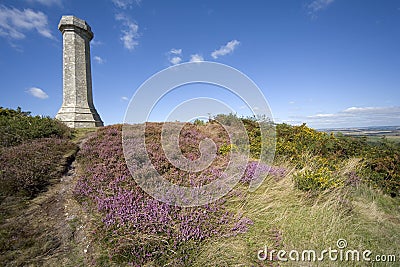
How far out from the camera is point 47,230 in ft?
10.7

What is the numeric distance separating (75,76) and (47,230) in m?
14.2

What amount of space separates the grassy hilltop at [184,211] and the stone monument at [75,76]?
27.1 feet

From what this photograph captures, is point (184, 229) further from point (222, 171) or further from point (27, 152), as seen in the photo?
point (27, 152)

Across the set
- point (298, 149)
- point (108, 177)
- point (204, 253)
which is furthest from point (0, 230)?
point (298, 149)

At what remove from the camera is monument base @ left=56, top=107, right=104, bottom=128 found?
45.5ft

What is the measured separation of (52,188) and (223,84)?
15.8ft

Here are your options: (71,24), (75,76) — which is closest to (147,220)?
(75,76)

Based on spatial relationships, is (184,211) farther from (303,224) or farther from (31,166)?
(31,166)

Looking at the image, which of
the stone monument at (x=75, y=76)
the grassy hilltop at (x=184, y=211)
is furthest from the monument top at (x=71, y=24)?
the grassy hilltop at (x=184, y=211)

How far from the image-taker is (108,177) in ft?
14.5

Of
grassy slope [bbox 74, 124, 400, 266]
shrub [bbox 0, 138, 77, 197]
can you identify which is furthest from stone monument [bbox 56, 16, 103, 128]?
grassy slope [bbox 74, 124, 400, 266]

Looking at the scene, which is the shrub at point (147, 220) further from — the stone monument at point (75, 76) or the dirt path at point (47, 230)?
the stone monument at point (75, 76)

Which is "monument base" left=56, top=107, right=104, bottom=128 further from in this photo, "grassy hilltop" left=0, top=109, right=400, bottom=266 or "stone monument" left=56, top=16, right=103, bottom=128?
"grassy hilltop" left=0, top=109, right=400, bottom=266

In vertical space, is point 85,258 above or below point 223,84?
below
